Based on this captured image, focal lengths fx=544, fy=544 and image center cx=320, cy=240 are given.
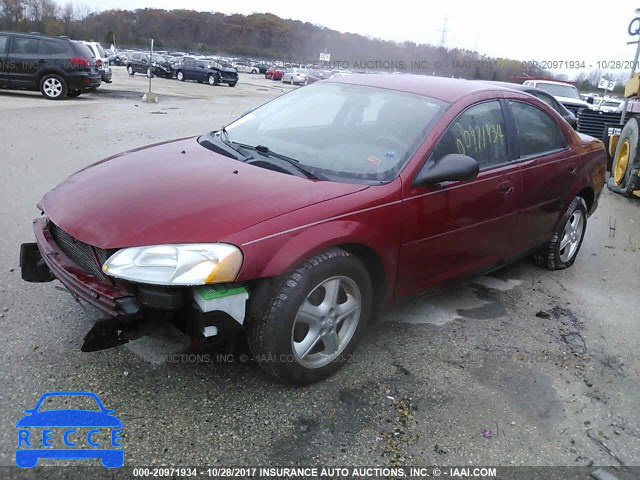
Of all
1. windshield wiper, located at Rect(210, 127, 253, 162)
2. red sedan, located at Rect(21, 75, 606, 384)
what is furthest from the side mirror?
windshield wiper, located at Rect(210, 127, 253, 162)

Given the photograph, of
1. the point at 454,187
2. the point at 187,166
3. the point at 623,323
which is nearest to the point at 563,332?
the point at 623,323

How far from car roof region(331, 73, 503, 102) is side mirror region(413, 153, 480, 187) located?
0.57m

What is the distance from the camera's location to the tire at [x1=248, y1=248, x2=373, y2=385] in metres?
2.56

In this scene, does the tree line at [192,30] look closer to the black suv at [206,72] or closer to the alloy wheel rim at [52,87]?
the black suv at [206,72]

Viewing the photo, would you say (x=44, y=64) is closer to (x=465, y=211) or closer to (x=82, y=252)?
(x=82, y=252)

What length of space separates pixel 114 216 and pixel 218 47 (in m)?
119

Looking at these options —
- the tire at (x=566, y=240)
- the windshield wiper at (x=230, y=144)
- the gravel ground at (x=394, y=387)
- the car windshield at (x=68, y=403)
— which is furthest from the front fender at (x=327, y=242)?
the tire at (x=566, y=240)

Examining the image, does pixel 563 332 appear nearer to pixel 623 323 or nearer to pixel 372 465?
pixel 623 323

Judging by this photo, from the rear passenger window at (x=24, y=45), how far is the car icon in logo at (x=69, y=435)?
14.3 metres

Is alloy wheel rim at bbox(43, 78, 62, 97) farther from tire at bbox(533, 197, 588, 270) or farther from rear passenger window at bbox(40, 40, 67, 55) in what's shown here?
tire at bbox(533, 197, 588, 270)

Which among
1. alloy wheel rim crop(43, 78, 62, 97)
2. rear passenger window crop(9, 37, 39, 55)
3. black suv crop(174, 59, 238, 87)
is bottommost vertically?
alloy wheel rim crop(43, 78, 62, 97)

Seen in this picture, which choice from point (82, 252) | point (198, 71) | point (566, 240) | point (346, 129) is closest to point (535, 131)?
point (566, 240)

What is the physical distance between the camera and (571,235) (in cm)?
496

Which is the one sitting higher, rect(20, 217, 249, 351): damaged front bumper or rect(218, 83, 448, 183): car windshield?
rect(218, 83, 448, 183): car windshield
